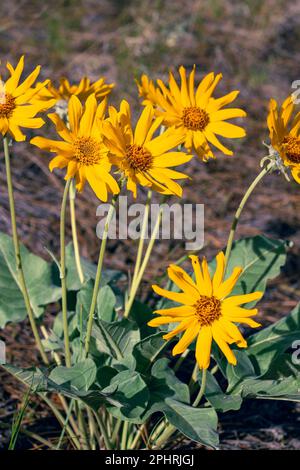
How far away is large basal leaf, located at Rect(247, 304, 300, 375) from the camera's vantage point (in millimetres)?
2348

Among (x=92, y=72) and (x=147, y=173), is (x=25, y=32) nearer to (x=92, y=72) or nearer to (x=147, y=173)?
(x=92, y=72)

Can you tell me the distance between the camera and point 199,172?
411cm

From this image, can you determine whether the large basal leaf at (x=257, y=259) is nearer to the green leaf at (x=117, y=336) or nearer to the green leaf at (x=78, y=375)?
the green leaf at (x=117, y=336)

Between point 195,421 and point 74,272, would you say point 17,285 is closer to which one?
point 74,272

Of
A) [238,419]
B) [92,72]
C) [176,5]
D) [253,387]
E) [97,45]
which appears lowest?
[238,419]

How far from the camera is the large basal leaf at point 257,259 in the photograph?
2516 millimetres

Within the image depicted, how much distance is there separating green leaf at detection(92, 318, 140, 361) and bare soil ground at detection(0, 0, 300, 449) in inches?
23.2

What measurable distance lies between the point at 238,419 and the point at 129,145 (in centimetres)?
131

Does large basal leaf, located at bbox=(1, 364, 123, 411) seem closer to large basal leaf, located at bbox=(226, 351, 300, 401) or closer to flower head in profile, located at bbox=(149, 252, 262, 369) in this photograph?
flower head in profile, located at bbox=(149, 252, 262, 369)

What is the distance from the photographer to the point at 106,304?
89.7 inches

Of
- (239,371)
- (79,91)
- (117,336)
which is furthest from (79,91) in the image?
(239,371)

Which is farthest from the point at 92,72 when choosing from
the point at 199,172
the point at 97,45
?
the point at 199,172

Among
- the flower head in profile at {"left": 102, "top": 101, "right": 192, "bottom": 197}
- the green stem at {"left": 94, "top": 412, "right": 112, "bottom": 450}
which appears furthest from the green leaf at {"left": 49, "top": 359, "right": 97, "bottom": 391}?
the flower head in profile at {"left": 102, "top": 101, "right": 192, "bottom": 197}

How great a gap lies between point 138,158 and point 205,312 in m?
0.49
